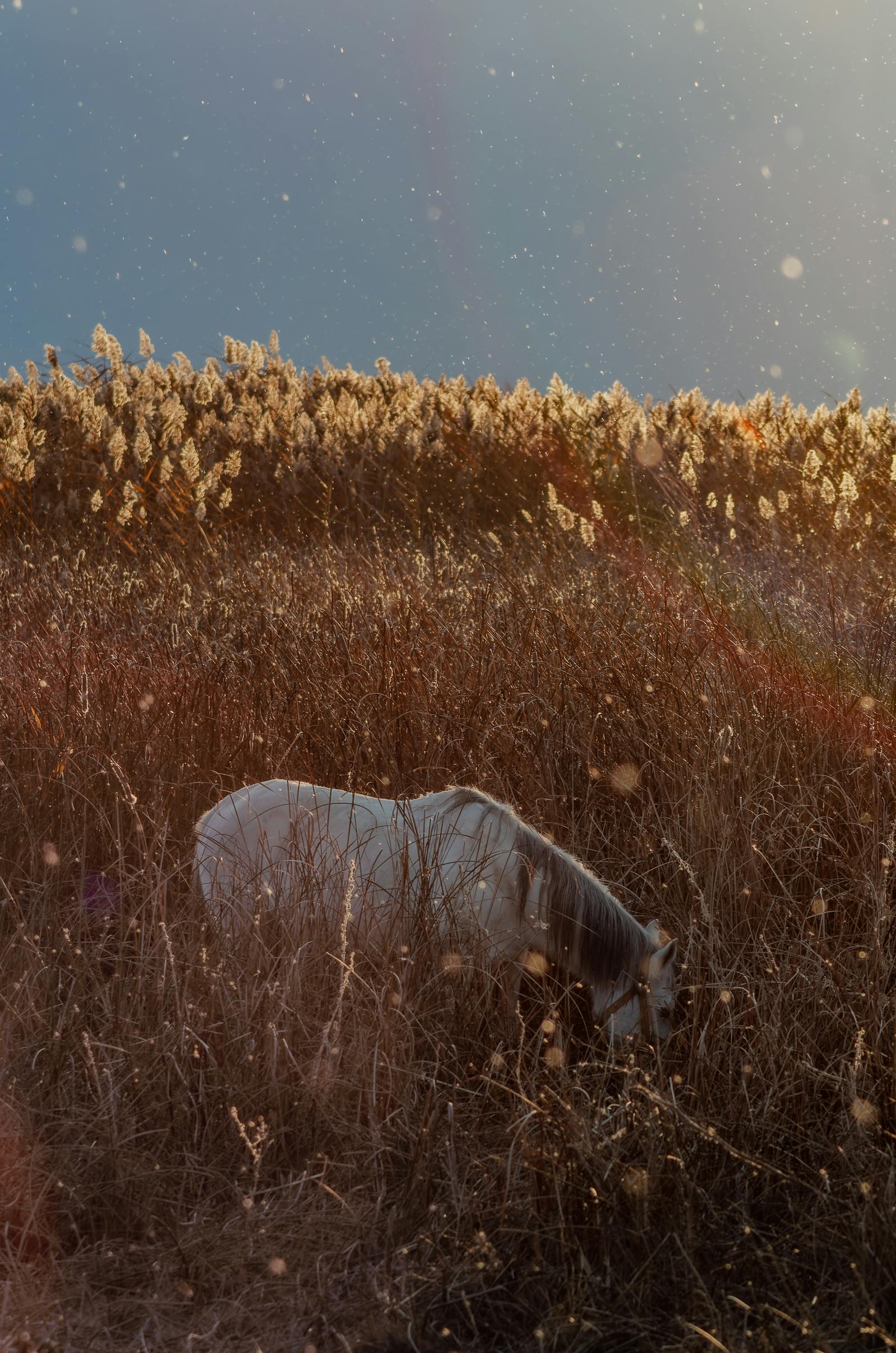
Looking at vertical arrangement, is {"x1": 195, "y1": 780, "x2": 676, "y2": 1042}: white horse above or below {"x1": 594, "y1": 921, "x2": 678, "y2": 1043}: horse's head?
above

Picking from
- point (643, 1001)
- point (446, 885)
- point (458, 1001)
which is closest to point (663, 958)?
point (643, 1001)

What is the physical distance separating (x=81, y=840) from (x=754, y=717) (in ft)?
7.68

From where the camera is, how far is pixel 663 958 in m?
2.67

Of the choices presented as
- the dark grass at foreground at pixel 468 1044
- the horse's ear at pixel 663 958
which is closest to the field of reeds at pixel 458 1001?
the dark grass at foreground at pixel 468 1044

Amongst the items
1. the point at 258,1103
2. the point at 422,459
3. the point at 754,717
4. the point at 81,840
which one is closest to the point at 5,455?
the point at 422,459

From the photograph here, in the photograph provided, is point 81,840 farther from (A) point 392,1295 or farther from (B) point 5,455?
(B) point 5,455

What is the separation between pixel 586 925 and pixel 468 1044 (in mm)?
408

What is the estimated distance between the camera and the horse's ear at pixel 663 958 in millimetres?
2646

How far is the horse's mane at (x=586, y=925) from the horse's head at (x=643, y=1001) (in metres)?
0.03

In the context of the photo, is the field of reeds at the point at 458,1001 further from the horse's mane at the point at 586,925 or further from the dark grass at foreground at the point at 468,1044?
the horse's mane at the point at 586,925

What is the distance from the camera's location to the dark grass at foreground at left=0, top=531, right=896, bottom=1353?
6.68 ft

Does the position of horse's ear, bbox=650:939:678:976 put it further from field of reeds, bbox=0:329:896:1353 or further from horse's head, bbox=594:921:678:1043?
field of reeds, bbox=0:329:896:1353

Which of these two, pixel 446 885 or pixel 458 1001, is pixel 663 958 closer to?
pixel 458 1001

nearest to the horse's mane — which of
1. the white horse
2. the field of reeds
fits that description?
the white horse
